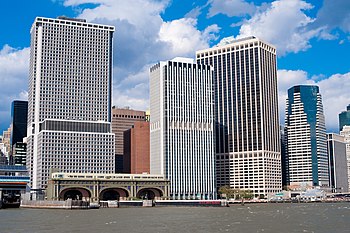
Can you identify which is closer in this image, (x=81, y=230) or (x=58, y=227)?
(x=81, y=230)

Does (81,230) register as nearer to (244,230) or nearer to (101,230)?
(101,230)

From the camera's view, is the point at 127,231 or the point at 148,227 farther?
the point at 148,227

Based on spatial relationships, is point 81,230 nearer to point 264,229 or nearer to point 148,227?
point 148,227

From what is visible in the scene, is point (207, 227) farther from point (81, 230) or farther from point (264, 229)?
point (81, 230)

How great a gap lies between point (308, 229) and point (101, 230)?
42.1 meters

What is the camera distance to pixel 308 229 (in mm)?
111125

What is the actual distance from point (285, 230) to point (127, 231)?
1243 inches

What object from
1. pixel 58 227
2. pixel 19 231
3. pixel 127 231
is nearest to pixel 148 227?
pixel 127 231

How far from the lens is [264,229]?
112m

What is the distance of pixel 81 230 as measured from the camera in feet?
359

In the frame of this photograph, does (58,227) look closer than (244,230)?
No

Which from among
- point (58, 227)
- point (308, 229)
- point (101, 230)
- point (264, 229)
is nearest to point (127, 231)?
point (101, 230)

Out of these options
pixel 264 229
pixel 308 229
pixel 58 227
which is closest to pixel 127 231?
pixel 58 227

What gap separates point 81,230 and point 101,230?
402 cm
